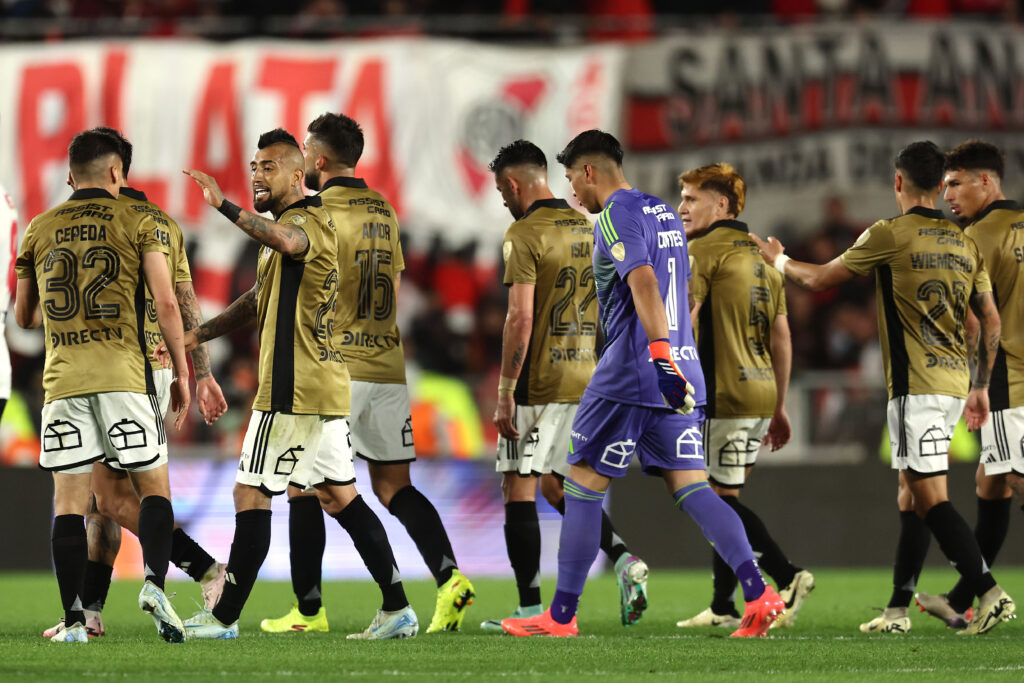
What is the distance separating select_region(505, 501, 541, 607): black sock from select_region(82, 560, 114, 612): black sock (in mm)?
2038

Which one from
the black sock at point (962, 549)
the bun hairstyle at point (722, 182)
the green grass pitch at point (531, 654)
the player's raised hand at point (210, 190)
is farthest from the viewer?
the bun hairstyle at point (722, 182)

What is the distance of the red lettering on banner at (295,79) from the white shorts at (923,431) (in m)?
9.27

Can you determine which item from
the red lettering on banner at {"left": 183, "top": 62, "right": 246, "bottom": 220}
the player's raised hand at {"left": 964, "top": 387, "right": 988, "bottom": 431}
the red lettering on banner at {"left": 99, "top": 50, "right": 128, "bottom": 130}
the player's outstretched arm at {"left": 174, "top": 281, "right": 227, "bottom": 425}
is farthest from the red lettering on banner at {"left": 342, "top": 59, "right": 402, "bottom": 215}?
the player's raised hand at {"left": 964, "top": 387, "right": 988, "bottom": 431}

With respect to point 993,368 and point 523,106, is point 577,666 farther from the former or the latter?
point 523,106

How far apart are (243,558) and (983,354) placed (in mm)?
3899

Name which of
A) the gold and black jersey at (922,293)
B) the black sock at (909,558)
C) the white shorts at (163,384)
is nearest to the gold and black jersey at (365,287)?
the white shorts at (163,384)

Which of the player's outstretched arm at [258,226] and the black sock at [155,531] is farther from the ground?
the player's outstretched arm at [258,226]

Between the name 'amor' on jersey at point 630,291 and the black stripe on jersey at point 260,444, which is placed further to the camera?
the black stripe on jersey at point 260,444

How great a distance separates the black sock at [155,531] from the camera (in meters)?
6.29

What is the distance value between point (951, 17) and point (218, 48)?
27.8ft

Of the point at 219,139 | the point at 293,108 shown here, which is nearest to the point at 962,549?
the point at 293,108

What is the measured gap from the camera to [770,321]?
8055 millimetres

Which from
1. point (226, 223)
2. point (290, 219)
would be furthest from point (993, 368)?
point (226, 223)

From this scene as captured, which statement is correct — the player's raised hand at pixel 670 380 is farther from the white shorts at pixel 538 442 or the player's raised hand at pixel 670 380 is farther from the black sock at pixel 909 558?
the black sock at pixel 909 558
